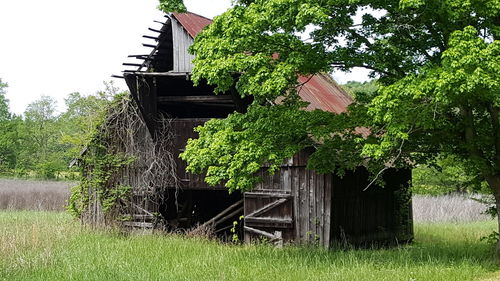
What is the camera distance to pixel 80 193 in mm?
20906

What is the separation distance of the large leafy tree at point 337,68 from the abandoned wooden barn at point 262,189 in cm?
239

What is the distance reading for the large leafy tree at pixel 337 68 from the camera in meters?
11.8

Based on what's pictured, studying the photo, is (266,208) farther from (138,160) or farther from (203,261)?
(138,160)

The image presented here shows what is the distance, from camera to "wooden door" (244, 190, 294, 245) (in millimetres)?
17016

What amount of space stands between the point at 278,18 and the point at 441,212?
784 inches

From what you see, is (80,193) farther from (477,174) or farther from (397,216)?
(477,174)

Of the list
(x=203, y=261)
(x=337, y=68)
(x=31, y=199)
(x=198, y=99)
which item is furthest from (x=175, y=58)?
(x=31, y=199)

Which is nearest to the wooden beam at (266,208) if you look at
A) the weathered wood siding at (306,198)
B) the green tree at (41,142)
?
the weathered wood siding at (306,198)

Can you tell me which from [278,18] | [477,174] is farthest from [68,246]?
[477,174]

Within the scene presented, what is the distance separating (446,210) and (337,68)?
1807cm

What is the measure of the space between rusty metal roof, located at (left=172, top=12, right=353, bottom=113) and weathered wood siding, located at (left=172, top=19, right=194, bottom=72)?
0.26 metres

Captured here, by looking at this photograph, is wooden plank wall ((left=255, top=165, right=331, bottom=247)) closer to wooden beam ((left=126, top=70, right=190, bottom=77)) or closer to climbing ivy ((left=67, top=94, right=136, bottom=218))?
wooden beam ((left=126, top=70, right=190, bottom=77))

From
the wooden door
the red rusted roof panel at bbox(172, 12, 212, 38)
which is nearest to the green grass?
the wooden door

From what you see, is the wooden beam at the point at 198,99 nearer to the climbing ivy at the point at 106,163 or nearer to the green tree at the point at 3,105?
the climbing ivy at the point at 106,163
